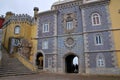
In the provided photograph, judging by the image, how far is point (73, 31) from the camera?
22.7m

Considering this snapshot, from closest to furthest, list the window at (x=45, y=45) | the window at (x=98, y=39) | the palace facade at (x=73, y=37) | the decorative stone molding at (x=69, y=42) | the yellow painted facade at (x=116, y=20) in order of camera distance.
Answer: the yellow painted facade at (x=116, y=20)
the palace facade at (x=73, y=37)
the window at (x=98, y=39)
the decorative stone molding at (x=69, y=42)
the window at (x=45, y=45)

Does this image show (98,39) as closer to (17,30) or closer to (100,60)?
(100,60)

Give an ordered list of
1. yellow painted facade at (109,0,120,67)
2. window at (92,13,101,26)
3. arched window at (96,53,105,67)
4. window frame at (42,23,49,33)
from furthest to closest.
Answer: window frame at (42,23,49,33) < window at (92,13,101,26) < arched window at (96,53,105,67) < yellow painted facade at (109,0,120,67)

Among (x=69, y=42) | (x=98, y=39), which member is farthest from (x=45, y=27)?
(x=98, y=39)

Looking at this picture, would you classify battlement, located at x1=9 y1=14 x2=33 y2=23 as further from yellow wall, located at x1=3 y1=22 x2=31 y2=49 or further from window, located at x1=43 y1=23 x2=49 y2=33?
window, located at x1=43 y1=23 x2=49 y2=33

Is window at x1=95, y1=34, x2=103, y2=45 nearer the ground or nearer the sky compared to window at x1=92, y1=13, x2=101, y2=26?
nearer the ground

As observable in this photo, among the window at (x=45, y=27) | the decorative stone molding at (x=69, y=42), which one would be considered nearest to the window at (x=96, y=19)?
the decorative stone molding at (x=69, y=42)

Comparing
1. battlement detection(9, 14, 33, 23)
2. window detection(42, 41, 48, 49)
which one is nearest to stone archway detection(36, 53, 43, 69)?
window detection(42, 41, 48, 49)

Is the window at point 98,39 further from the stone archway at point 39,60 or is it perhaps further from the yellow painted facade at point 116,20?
the stone archway at point 39,60

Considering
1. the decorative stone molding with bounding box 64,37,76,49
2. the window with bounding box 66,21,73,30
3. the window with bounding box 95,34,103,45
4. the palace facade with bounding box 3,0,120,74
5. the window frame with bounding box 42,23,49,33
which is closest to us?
the palace facade with bounding box 3,0,120,74

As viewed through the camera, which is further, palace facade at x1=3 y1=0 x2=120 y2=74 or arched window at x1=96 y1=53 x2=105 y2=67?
palace facade at x1=3 y1=0 x2=120 y2=74

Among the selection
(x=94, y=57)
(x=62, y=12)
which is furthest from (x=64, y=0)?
(x=94, y=57)

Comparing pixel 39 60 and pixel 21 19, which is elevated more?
pixel 21 19

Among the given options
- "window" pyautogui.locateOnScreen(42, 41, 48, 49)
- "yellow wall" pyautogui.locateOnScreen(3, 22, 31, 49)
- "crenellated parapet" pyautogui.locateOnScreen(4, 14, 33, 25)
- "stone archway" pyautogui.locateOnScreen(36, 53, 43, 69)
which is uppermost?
"crenellated parapet" pyautogui.locateOnScreen(4, 14, 33, 25)
